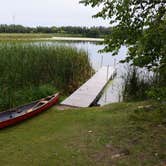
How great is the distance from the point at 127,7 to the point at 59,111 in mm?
3380

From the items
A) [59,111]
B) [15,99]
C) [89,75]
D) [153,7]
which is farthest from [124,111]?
[89,75]

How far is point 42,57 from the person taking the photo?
27.3 feet

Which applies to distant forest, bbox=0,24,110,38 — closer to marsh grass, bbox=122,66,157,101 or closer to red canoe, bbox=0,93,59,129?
marsh grass, bbox=122,66,157,101

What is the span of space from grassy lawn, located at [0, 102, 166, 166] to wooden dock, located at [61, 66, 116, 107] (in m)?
1.42

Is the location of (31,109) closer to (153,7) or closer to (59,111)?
(59,111)

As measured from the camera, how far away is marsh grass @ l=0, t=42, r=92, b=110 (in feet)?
22.3

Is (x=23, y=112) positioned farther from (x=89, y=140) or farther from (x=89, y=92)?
(x=89, y=92)

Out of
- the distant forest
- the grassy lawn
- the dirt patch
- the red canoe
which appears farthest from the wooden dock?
the distant forest

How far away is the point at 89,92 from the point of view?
8398 millimetres

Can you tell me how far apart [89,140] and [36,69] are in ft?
13.7

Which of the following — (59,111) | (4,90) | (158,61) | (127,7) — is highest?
(127,7)

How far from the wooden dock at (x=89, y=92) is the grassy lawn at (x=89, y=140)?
4.67 ft

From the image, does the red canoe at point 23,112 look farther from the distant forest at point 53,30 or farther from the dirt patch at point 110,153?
the distant forest at point 53,30

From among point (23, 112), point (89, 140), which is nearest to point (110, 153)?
point (89, 140)
